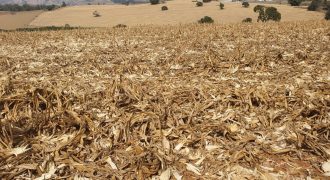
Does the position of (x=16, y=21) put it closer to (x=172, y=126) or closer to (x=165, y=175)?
(x=172, y=126)

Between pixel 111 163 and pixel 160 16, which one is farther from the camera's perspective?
pixel 160 16

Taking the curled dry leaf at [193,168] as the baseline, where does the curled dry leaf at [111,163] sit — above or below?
above

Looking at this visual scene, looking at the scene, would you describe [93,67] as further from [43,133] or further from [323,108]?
[323,108]

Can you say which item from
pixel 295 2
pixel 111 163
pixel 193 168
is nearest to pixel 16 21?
pixel 295 2

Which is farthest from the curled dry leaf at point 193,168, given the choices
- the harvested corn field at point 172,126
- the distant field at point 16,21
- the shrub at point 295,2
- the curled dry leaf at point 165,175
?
the shrub at point 295,2

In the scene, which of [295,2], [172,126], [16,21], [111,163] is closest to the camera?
[111,163]

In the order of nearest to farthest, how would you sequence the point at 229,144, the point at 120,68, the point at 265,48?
the point at 229,144 < the point at 120,68 < the point at 265,48

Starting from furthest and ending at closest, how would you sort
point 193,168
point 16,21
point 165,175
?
point 16,21, point 193,168, point 165,175

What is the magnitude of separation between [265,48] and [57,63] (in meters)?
7.57

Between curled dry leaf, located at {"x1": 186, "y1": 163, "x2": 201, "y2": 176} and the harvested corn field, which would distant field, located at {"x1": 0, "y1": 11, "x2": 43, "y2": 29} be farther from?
curled dry leaf, located at {"x1": 186, "y1": 163, "x2": 201, "y2": 176}

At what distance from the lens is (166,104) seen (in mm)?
6750

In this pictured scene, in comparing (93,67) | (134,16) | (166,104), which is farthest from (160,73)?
(134,16)

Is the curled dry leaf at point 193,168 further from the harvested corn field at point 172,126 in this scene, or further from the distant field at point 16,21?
the distant field at point 16,21

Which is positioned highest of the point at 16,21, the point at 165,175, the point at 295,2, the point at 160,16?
the point at 295,2
